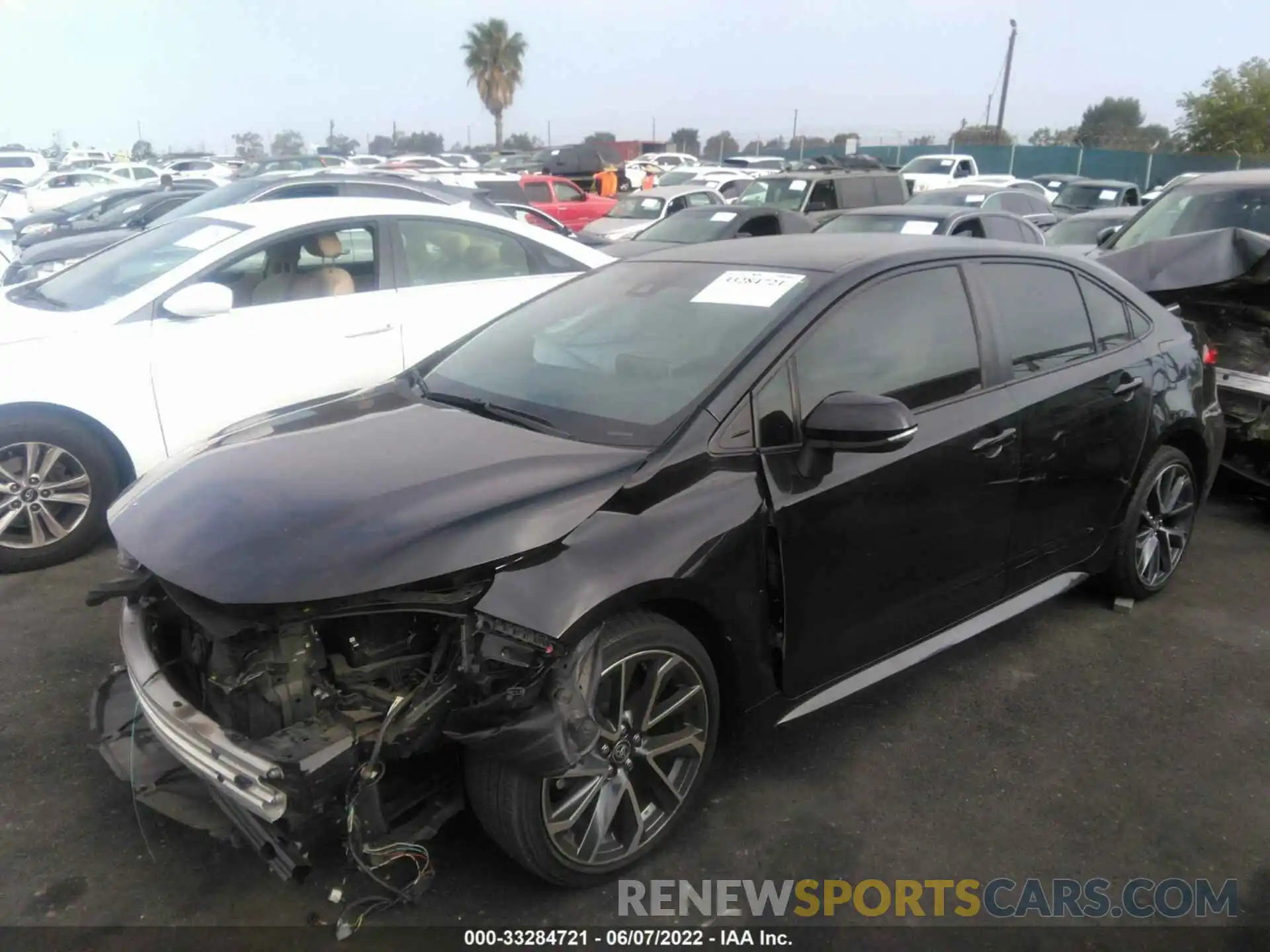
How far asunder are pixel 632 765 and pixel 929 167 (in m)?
27.8

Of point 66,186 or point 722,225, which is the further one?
point 66,186

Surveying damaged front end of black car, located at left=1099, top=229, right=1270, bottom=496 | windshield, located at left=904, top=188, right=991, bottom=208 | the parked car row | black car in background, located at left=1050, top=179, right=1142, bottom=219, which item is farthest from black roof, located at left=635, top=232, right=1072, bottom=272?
black car in background, located at left=1050, top=179, right=1142, bottom=219

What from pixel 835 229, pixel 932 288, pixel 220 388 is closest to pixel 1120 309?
pixel 932 288

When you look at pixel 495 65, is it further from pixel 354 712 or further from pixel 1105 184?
pixel 354 712

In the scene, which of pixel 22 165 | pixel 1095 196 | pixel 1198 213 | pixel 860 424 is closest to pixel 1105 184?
pixel 1095 196

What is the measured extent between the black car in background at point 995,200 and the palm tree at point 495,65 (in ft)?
168

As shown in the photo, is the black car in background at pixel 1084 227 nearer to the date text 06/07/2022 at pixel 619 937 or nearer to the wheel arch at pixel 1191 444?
the wheel arch at pixel 1191 444

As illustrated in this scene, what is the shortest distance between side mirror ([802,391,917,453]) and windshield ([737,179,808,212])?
1280 cm

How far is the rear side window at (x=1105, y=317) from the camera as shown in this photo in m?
3.99

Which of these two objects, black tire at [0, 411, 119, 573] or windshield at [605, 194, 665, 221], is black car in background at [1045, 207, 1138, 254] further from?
black tire at [0, 411, 119, 573]

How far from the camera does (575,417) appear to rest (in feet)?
9.82

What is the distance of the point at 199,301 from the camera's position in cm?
475

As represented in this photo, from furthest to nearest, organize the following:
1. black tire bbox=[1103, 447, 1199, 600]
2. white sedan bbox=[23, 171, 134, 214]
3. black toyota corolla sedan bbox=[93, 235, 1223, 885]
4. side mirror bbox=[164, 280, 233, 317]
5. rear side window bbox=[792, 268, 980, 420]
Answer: white sedan bbox=[23, 171, 134, 214] < side mirror bbox=[164, 280, 233, 317] < black tire bbox=[1103, 447, 1199, 600] < rear side window bbox=[792, 268, 980, 420] < black toyota corolla sedan bbox=[93, 235, 1223, 885]

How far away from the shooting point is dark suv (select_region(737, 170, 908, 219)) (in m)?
15.4
